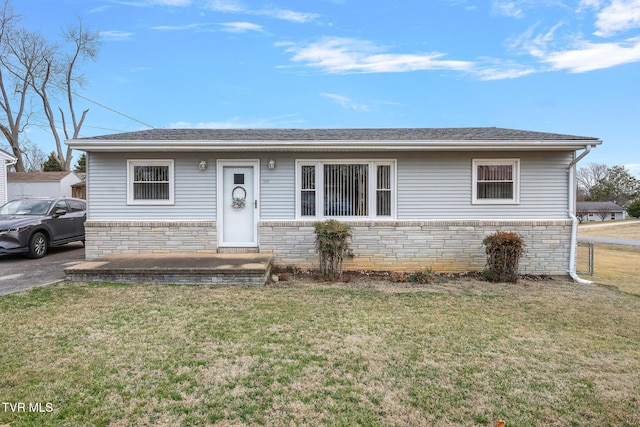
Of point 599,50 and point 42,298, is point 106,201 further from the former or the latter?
point 599,50

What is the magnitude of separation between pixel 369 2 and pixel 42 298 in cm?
1059

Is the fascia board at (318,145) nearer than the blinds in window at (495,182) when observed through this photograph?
Yes

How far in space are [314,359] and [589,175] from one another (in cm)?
6139

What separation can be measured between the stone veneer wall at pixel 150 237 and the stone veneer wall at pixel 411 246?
1.26 meters

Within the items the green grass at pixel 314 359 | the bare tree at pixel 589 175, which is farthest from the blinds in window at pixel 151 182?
the bare tree at pixel 589 175

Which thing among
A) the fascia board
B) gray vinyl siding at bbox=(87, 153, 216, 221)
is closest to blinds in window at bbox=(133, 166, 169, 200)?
gray vinyl siding at bbox=(87, 153, 216, 221)

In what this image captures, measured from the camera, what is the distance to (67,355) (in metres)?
3.02

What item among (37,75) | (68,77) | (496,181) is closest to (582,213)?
(496,181)

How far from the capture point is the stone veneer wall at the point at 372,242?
6754mm

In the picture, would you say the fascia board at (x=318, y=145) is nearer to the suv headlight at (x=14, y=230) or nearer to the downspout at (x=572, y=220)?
the downspout at (x=572, y=220)

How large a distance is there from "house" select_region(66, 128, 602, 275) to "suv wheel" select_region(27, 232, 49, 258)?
6.50 feet

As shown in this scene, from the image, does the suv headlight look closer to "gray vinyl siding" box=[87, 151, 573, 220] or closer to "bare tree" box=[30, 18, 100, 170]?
"gray vinyl siding" box=[87, 151, 573, 220]

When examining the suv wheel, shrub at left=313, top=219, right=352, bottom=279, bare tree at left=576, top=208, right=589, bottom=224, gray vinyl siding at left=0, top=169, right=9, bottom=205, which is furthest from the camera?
bare tree at left=576, top=208, right=589, bottom=224

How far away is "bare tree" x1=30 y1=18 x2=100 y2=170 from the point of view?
78.8ft
